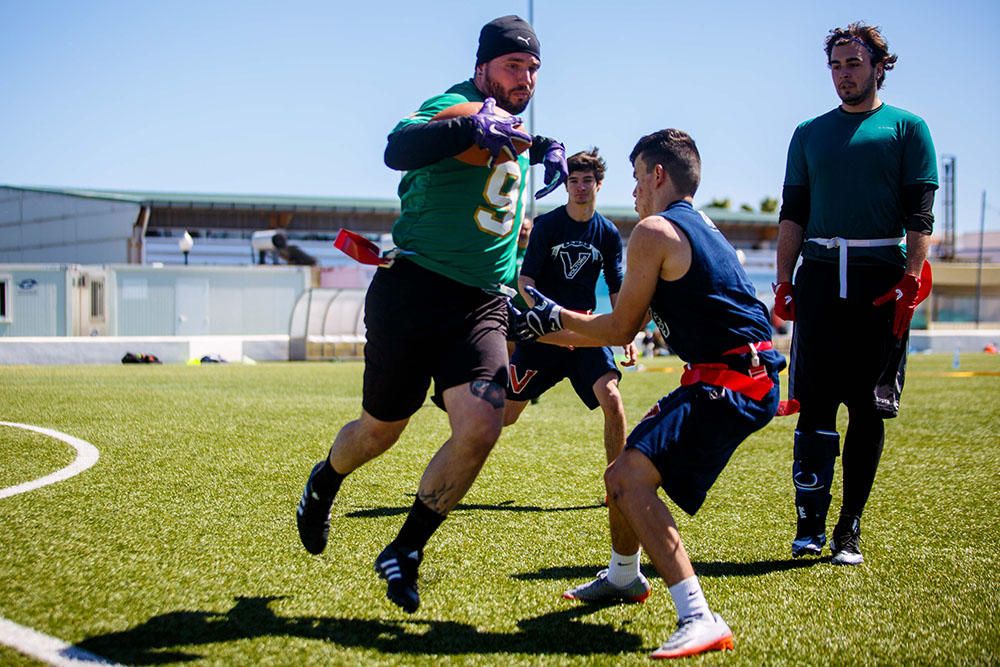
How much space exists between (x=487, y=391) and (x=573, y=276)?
2.61 metres

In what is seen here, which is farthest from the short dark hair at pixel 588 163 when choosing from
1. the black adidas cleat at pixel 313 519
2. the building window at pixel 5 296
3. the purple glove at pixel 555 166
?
the building window at pixel 5 296

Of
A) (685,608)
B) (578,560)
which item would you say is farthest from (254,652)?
(578,560)

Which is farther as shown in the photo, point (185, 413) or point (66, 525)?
point (185, 413)

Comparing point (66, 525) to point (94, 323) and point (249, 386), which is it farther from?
point (94, 323)

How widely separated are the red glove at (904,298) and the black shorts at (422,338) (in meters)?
2.07

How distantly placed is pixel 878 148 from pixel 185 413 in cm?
828

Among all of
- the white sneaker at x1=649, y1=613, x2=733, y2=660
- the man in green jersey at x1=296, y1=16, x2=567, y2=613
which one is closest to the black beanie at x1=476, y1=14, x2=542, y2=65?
the man in green jersey at x1=296, y1=16, x2=567, y2=613

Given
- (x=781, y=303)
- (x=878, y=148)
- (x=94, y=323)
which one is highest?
(x=878, y=148)

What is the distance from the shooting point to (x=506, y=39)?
13.0 ft

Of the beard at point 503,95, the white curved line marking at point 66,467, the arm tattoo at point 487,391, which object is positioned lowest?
the white curved line marking at point 66,467

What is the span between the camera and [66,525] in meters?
4.92

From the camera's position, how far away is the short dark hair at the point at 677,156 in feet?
12.7

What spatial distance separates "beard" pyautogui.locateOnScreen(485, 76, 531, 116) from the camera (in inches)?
160

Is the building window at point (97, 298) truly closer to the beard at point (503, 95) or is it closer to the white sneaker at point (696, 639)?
the beard at point (503, 95)
